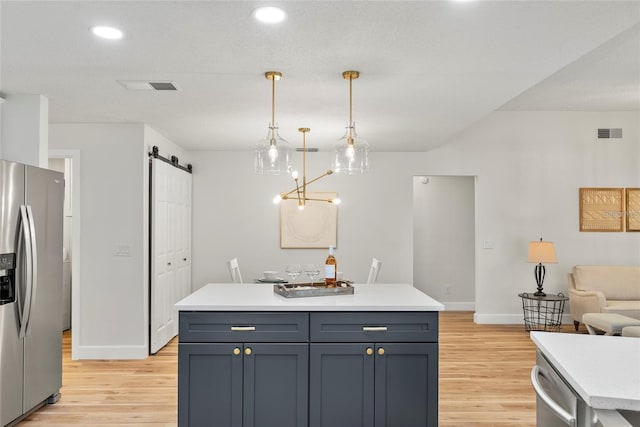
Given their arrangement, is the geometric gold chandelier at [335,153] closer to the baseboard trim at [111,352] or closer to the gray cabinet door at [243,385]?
the gray cabinet door at [243,385]

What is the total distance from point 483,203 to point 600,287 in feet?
5.72

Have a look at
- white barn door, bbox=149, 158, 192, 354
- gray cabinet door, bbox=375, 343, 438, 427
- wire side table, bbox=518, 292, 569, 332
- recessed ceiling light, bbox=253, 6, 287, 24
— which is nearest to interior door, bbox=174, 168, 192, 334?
white barn door, bbox=149, 158, 192, 354

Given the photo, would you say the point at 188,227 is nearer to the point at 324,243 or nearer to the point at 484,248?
the point at 324,243

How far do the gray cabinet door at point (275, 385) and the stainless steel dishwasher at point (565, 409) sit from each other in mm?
1260

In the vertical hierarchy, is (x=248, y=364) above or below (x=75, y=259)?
below

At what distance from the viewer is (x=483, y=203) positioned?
22.2 ft

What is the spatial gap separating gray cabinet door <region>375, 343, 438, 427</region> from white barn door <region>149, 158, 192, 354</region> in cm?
305

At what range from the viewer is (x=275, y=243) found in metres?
6.88

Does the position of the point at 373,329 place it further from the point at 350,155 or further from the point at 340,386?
the point at 350,155

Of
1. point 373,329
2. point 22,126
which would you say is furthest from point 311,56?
point 22,126

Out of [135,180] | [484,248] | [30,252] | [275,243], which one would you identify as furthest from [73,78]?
[484,248]

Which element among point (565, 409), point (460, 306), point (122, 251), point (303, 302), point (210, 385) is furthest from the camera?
point (460, 306)

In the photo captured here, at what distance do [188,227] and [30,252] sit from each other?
332 centimetres

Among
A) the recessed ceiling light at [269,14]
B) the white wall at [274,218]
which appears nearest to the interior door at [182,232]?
the white wall at [274,218]
